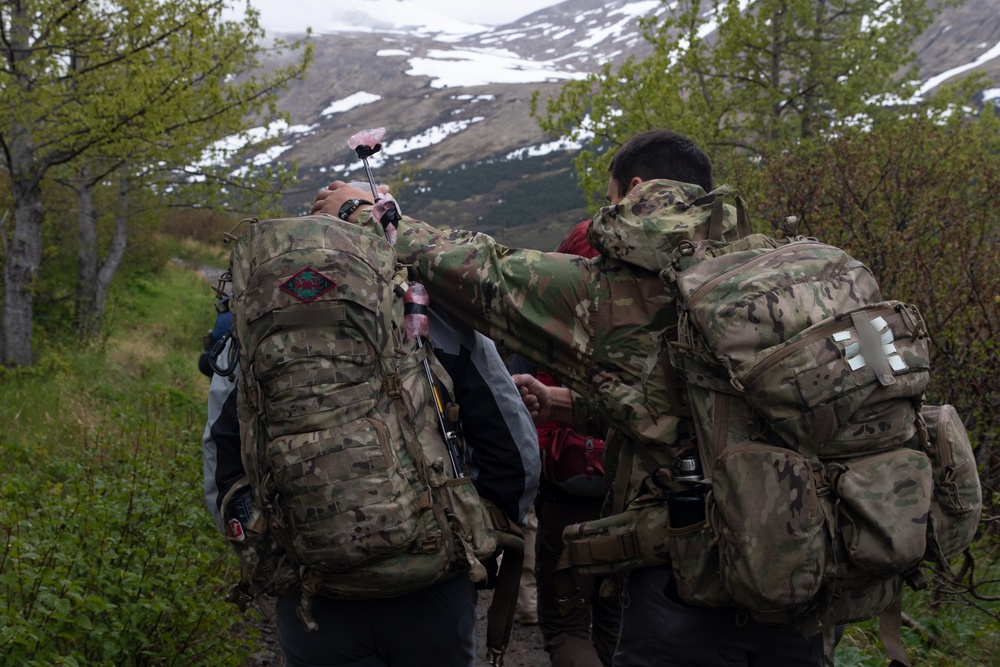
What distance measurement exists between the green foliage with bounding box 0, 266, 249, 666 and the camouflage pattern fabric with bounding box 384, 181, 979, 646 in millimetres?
2026

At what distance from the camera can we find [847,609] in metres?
2.06

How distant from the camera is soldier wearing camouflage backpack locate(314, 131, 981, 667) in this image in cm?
187

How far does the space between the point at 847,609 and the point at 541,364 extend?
97cm

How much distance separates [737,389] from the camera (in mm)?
1881

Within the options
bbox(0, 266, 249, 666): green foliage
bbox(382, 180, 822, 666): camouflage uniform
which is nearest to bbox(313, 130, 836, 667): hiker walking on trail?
bbox(382, 180, 822, 666): camouflage uniform

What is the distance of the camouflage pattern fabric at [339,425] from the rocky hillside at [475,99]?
426 inches

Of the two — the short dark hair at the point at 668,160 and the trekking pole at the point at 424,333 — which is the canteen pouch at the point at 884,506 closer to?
the trekking pole at the point at 424,333

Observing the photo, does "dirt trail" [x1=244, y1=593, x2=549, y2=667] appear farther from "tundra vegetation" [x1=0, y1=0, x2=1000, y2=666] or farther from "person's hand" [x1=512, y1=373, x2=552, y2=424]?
"person's hand" [x1=512, y1=373, x2=552, y2=424]

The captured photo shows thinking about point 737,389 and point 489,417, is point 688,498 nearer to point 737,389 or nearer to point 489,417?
point 737,389

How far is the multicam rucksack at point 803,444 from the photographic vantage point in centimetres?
186

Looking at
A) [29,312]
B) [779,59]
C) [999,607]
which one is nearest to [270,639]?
[999,607]

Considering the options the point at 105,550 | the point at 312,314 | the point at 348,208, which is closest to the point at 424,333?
the point at 312,314

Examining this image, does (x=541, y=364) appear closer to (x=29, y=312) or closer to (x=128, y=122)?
(x=128, y=122)

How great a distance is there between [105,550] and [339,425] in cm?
260
